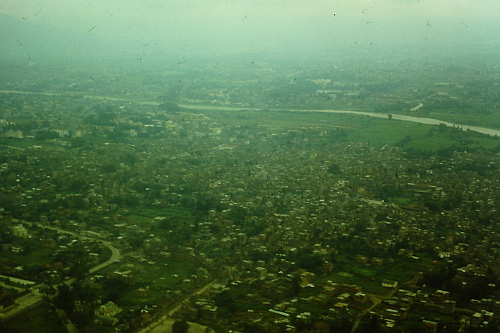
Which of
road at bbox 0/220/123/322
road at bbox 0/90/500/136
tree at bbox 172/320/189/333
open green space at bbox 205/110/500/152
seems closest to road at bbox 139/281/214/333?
tree at bbox 172/320/189/333

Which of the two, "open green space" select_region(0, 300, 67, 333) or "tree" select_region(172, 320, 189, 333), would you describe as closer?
"open green space" select_region(0, 300, 67, 333)

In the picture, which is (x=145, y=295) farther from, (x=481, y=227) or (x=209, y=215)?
(x=481, y=227)

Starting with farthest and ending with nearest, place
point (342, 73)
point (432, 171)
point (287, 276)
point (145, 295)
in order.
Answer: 1. point (342, 73)
2. point (432, 171)
3. point (287, 276)
4. point (145, 295)

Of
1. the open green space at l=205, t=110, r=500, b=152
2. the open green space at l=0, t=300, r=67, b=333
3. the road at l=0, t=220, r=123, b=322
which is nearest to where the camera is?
the open green space at l=0, t=300, r=67, b=333

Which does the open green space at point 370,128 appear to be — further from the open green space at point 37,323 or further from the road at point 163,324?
the open green space at point 37,323

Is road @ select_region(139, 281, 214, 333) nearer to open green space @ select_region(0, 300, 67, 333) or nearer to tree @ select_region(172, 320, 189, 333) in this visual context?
tree @ select_region(172, 320, 189, 333)

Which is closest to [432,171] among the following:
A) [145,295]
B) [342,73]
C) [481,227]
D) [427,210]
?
[427,210]

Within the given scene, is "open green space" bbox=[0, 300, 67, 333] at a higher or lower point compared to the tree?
higher

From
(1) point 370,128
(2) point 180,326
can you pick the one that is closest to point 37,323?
(2) point 180,326

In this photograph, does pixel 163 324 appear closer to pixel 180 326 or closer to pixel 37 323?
pixel 180 326
